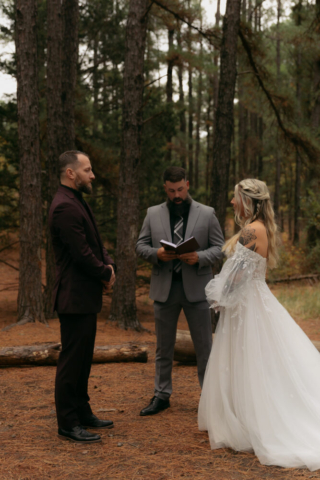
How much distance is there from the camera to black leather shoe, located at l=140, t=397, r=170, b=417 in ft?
16.0

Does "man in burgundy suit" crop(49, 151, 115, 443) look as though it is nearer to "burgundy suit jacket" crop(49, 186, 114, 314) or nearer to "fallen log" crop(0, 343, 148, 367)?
"burgundy suit jacket" crop(49, 186, 114, 314)

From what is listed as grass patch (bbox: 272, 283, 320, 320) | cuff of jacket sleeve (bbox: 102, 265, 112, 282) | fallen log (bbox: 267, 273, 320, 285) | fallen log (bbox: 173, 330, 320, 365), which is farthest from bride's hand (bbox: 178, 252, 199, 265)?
fallen log (bbox: 267, 273, 320, 285)

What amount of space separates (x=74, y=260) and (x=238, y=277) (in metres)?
1.48

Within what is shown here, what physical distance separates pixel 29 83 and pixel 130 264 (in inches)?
169

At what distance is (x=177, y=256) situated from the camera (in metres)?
4.60

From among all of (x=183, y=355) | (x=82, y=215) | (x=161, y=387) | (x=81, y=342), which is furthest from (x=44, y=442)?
(x=183, y=355)

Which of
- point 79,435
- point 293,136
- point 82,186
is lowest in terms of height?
point 79,435

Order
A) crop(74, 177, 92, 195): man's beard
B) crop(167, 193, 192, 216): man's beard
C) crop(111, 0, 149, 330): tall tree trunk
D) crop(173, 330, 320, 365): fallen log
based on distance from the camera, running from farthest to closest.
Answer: crop(111, 0, 149, 330): tall tree trunk → crop(173, 330, 320, 365): fallen log → crop(167, 193, 192, 216): man's beard → crop(74, 177, 92, 195): man's beard

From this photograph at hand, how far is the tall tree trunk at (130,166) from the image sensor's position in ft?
32.7

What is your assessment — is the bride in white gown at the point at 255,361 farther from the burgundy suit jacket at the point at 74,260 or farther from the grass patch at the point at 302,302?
the grass patch at the point at 302,302

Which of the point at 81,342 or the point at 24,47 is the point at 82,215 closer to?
the point at 81,342

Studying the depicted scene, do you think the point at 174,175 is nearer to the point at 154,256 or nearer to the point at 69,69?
the point at 154,256

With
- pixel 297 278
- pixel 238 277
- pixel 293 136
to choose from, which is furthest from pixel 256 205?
pixel 297 278

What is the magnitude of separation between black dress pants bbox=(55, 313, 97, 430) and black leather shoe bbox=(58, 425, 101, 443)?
0.13 ft
